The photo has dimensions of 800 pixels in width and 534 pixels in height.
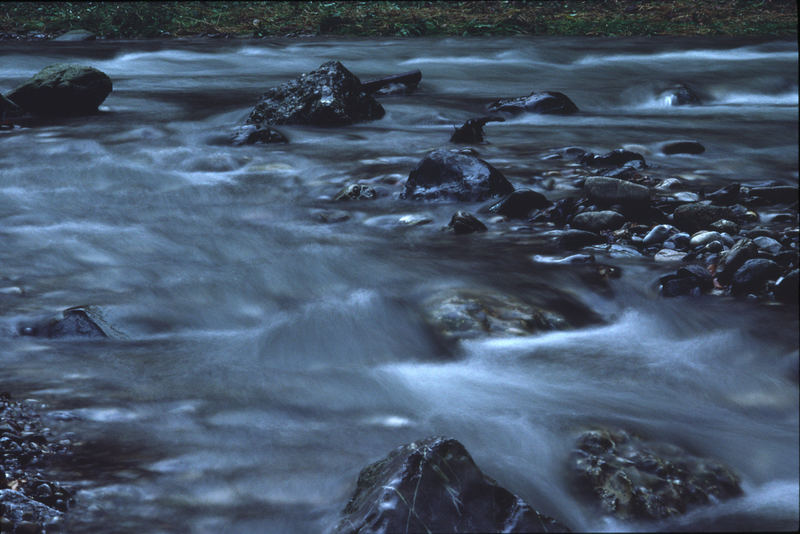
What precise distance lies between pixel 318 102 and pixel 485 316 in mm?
5349

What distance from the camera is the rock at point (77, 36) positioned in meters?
16.5

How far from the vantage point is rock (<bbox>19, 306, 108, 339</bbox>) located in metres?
4.21

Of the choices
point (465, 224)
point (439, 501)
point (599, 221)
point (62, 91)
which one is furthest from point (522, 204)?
point (62, 91)

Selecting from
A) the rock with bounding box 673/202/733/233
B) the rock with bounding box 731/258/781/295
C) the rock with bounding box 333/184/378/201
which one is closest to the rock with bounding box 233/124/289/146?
the rock with bounding box 333/184/378/201

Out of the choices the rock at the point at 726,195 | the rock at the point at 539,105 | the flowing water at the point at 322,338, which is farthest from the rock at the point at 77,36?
the rock at the point at 726,195

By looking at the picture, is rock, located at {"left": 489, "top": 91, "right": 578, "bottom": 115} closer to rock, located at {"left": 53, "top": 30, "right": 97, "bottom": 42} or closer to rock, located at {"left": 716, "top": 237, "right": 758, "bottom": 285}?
rock, located at {"left": 716, "top": 237, "right": 758, "bottom": 285}

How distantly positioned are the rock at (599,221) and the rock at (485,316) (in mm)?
1249

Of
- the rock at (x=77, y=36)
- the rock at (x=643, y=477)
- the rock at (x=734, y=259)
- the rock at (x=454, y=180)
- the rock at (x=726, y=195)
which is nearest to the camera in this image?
the rock at (x=643, y=477)

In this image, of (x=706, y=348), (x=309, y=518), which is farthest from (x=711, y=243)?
(x=309, y=518)

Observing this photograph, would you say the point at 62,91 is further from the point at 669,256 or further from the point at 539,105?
the point at 669,256

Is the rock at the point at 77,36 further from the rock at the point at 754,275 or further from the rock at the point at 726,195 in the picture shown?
the rock at the point at 754,275

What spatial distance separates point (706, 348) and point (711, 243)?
3.92ft

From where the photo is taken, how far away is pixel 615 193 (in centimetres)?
569

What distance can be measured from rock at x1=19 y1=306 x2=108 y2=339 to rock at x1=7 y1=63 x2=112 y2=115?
6.05 m
